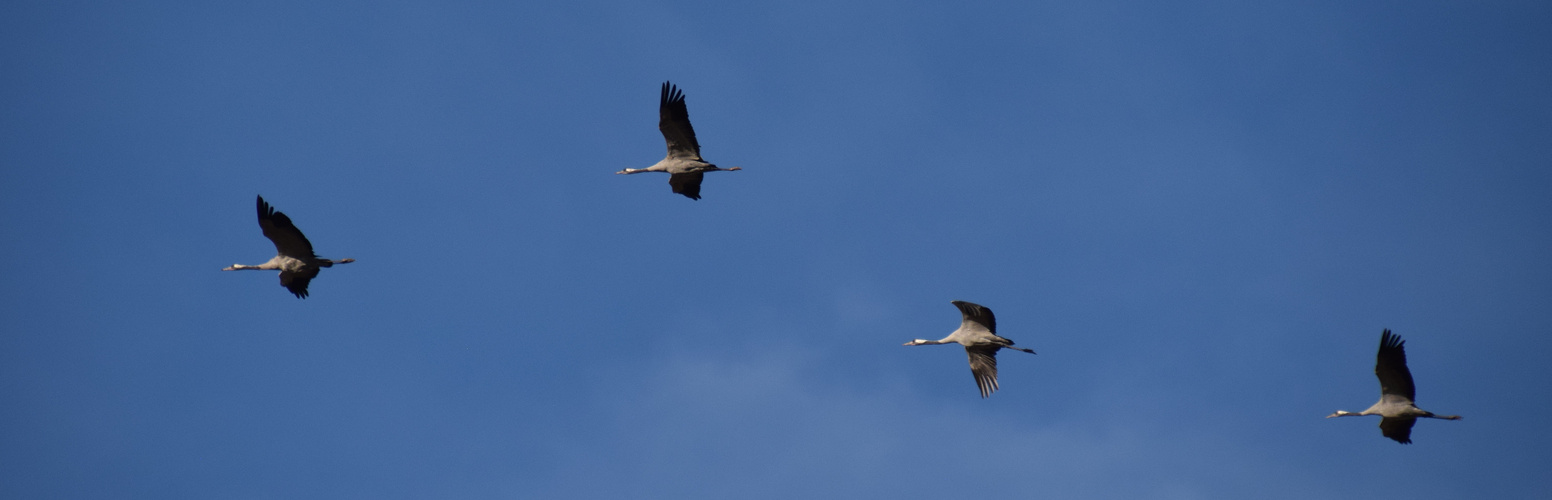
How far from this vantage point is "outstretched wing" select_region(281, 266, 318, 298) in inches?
1780

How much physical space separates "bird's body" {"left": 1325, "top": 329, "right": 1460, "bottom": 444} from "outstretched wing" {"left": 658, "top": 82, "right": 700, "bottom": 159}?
19.5m

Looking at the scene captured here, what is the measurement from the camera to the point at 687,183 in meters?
46.9

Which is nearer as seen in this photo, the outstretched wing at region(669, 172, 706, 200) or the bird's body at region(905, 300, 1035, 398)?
the bird's body at region(905, 300, 1035, 398)

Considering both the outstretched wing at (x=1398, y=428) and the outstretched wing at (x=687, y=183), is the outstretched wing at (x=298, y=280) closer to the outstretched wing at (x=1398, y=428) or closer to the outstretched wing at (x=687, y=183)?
the outstretched wing at (x=687, y=183)

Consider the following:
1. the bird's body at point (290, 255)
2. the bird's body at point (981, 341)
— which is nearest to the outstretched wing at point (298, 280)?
the bird's body at point (290, 255)

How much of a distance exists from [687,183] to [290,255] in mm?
11470

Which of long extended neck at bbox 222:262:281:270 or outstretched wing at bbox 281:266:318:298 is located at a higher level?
long extended neck at bbox 222:262:281:270

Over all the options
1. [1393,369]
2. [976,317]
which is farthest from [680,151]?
[1393,369]

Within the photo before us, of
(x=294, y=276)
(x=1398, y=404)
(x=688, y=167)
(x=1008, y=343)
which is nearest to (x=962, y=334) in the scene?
(x=1008, y=343)

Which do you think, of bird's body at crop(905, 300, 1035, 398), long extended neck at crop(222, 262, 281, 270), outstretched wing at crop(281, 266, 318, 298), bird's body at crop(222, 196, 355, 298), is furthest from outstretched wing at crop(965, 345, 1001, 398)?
long extended neck at crop(222, 262, 281, 270)

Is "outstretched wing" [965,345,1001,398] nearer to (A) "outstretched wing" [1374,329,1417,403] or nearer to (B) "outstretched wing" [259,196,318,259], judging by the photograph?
(A) "outstretched wing" [1374,329,1417,403]

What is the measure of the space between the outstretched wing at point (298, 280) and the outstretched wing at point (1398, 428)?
3027 centimetres

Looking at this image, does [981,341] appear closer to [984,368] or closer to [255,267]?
[984,368]

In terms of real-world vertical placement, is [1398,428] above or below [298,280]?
below
